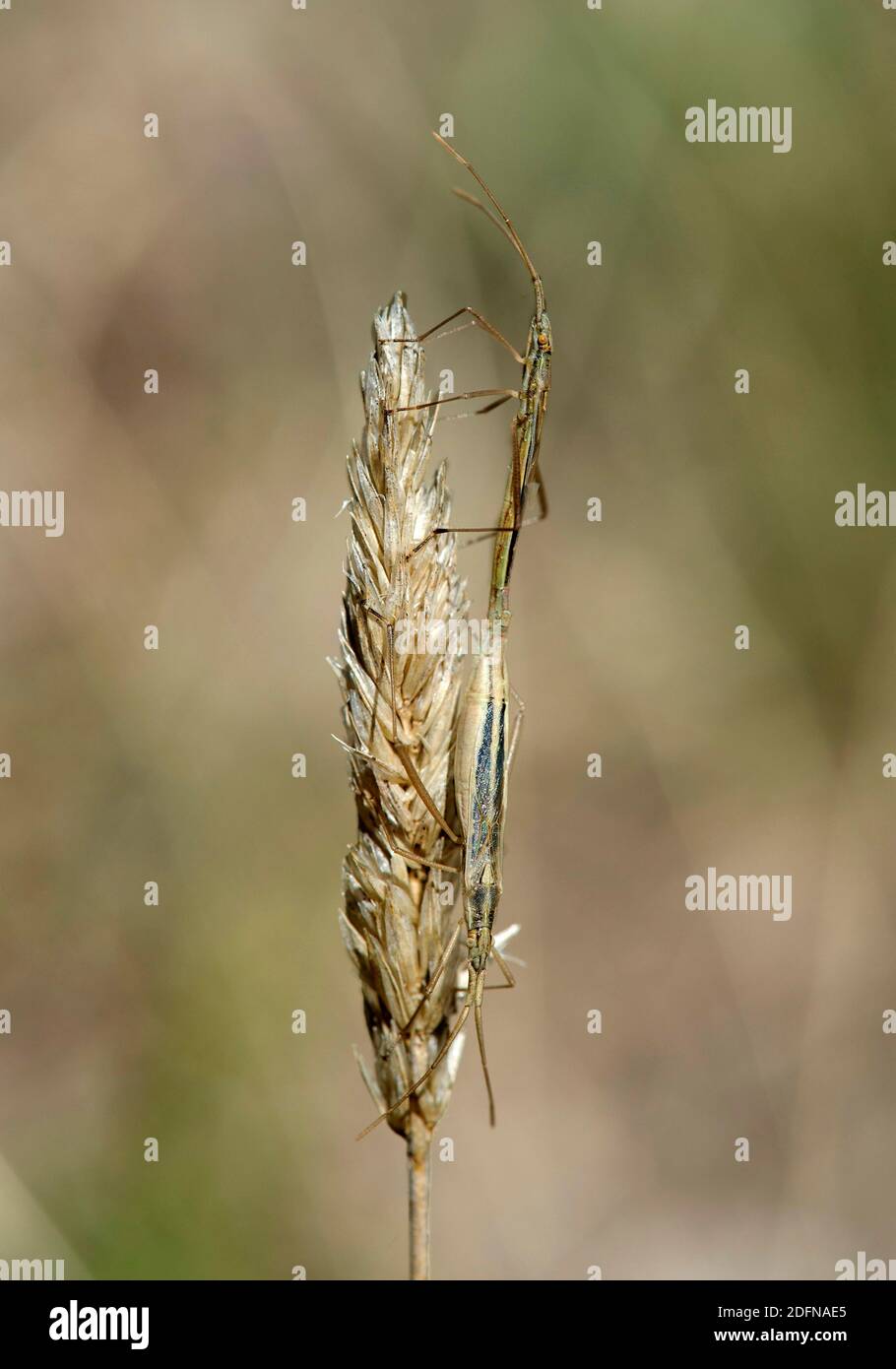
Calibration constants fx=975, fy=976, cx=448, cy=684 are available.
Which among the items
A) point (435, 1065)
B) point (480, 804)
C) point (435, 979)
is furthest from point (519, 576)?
point (435, 1065)

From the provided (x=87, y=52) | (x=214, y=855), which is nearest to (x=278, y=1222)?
(x=214, y=855)

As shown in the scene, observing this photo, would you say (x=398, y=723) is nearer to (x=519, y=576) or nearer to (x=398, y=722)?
(x=398, y=722)

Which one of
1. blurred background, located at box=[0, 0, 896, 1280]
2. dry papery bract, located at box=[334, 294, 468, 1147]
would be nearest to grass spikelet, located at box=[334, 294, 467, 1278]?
dry papery bract, located at box=[334, 294, 468, 1147]

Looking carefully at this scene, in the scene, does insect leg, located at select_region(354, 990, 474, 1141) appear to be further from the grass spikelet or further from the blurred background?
the blurred background

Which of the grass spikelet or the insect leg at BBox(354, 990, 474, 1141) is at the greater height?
the grass spikelet

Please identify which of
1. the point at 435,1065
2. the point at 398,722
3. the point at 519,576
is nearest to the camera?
the point at 435,1065

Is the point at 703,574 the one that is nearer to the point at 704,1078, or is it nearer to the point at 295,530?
the point at 295,530

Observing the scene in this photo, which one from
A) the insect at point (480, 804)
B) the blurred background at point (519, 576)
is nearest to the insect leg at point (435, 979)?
the insect at point (480, 804)

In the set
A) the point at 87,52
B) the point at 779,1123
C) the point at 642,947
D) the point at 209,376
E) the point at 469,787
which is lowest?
the point at 779,1123
